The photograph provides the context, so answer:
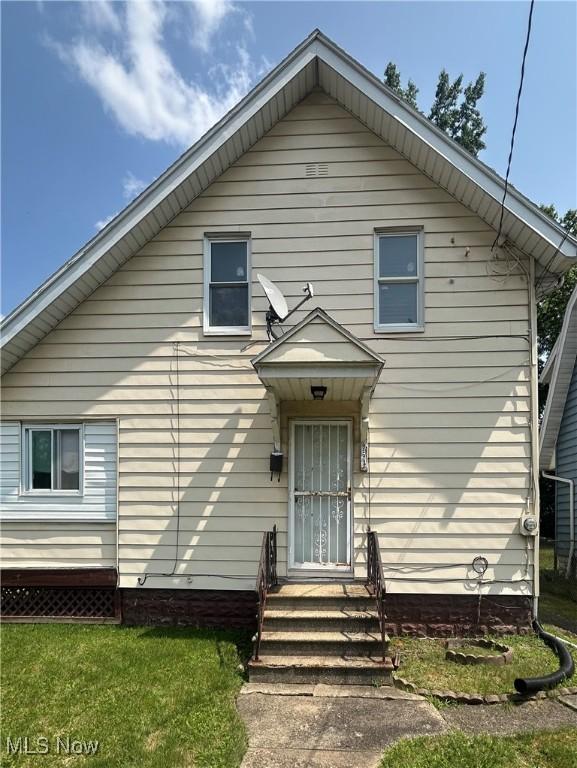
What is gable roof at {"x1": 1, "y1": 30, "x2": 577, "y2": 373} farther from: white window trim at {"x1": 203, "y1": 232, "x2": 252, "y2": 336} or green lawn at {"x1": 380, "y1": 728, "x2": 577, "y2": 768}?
green lawn at {"x1": 380, "y1": 728, "x2": 577, "y2": 768}

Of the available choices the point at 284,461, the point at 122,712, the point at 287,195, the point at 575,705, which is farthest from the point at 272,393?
the point at 575,705

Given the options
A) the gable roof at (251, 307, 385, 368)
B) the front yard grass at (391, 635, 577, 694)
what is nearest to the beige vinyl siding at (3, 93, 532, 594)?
the front yard grass at (391, 635, 577, 694)

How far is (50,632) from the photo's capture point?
6.57 meters

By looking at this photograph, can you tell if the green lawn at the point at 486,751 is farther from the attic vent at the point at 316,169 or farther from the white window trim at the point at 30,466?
the attic vent at the point at 316,169

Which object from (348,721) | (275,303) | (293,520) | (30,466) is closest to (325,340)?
(275,303)

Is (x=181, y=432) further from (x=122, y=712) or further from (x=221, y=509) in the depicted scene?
(x=122, y=712)

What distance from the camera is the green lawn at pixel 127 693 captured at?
3936mm

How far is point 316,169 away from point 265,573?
547cm

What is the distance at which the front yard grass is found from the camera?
5.00m

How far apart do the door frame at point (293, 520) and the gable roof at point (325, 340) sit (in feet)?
5.03

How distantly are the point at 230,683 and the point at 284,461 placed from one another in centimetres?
272

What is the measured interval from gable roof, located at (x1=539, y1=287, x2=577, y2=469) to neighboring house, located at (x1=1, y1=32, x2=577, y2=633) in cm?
525

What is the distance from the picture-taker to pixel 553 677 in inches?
192

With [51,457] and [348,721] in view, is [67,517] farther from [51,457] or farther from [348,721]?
[348,721]
